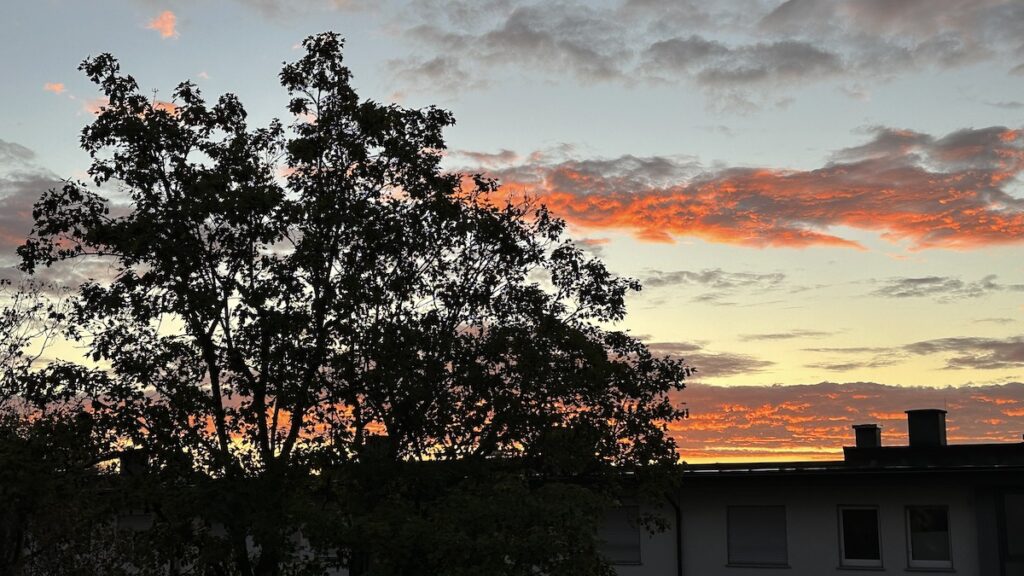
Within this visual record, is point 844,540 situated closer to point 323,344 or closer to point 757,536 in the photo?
point 757,536

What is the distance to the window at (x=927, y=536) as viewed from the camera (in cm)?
2873

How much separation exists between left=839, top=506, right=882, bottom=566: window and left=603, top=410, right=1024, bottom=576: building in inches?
1.1

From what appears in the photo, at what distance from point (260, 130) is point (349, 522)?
9257mm

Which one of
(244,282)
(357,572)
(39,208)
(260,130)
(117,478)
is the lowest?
(357,572)

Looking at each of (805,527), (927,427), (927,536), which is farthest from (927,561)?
(927,427)

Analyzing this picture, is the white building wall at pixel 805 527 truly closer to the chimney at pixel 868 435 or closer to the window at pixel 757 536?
the window at pixel 757 536

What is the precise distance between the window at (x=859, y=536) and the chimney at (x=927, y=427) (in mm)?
5116

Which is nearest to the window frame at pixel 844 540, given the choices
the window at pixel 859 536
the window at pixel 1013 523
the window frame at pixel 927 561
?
the window at pixel 859 536

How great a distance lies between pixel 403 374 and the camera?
21.8m

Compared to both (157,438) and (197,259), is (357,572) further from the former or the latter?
(197,259)

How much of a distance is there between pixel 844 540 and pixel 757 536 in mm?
2413

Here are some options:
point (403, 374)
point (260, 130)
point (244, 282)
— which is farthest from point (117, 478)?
point (260, 130)

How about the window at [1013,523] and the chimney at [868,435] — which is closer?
the window at [1013,523]

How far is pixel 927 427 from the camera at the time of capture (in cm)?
3447
